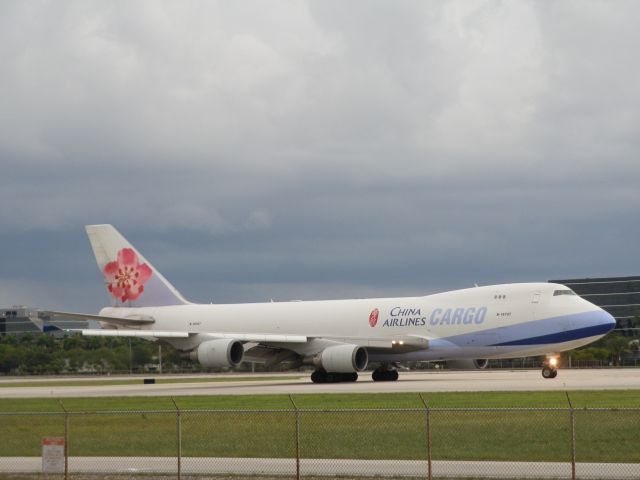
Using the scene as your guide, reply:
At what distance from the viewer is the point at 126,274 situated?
2783 inches

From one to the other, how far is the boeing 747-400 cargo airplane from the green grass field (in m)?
14.6

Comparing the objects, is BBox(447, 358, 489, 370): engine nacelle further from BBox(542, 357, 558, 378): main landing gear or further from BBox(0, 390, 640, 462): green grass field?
BBox(0, 390, 640, 462): green grass field

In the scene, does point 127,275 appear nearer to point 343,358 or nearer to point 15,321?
point 343,358

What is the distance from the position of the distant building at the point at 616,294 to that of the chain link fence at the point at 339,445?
122 m

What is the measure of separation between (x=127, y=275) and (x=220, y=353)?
48.9 ft

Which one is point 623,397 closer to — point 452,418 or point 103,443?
point 452,418

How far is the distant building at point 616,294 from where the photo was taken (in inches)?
5979

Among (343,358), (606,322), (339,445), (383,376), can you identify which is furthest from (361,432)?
(383,376)

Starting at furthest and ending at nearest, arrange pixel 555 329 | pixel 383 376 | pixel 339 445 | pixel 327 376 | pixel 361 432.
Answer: pixel 383 376 → pixel 327 376 → pixel 555 329 → pixel 361 432 → pixel 339 445

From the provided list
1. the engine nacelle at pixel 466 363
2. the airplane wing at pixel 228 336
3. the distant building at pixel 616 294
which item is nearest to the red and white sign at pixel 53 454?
the airplane wing at pixel 228 336

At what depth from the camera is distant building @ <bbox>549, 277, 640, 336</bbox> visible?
152 meters

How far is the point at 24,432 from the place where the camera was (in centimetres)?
3144

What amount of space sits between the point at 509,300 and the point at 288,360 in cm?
1244

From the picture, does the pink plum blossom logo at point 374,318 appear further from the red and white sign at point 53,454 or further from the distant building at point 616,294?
the distant building at point 616,294
